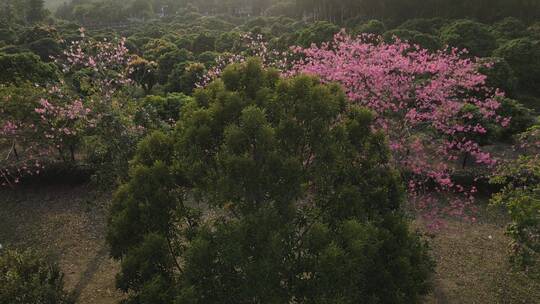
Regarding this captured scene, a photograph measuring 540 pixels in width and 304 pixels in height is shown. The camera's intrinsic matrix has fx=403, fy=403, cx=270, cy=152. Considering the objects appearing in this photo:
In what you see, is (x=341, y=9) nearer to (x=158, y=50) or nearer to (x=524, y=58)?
(x=158, y=50)

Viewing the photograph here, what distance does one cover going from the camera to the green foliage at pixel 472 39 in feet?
103

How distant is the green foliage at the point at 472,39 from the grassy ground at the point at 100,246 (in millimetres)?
19812

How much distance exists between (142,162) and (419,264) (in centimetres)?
625

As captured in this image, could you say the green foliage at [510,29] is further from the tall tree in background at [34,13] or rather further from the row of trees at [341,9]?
the tall tree in background at [34,13]

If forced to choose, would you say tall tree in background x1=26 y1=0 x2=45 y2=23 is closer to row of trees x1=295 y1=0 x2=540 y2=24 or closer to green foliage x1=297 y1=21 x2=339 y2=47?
row of trees x1=295 y1=0 x2=540 y2=24

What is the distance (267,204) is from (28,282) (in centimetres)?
613

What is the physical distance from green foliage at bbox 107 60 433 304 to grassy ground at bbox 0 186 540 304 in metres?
5.22

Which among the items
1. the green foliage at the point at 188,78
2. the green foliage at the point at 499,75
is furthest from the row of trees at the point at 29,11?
the green foliage at the point at 499,75

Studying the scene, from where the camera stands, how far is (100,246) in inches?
581

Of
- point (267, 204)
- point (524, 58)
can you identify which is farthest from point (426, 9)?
point (267, 204)

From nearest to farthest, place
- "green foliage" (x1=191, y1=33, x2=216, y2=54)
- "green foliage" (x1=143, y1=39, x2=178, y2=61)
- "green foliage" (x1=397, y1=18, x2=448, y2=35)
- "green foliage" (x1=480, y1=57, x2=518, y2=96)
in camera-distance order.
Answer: "green foliage" (x1=480, y1=57, x2=518, y2=96) < "green foliage" (x1=397, y1=18, x2=448, y2=35) < "green foliage" (x1=143, y1=39, x2=178, y2=61) < "green foliage" (x1=191, y1=33, x2=216, y2=54)

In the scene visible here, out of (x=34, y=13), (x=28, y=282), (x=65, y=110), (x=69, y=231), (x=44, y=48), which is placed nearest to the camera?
(x=28, y=282)

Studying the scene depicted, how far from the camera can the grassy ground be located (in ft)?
40.3

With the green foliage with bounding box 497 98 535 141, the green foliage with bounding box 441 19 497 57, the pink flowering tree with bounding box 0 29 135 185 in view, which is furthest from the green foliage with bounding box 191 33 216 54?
the green foliage with bounding box 497 98 535 141
